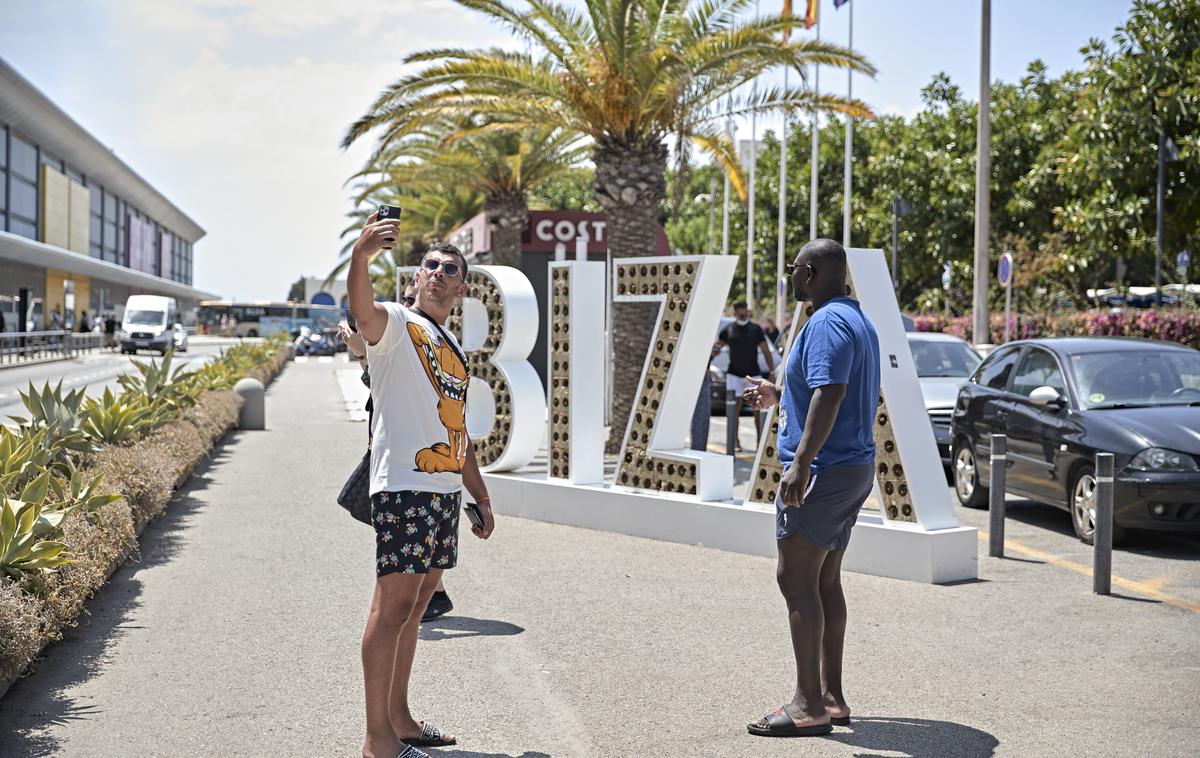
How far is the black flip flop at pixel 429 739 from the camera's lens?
469cm

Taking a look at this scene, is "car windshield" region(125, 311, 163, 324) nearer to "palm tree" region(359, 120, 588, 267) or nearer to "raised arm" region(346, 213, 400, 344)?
"palm tree" region(359, 120, 588, 267)

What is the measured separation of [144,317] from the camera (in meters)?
56.4

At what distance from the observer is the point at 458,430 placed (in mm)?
4488

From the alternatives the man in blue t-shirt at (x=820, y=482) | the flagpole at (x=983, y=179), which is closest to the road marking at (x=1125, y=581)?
the man in blue t-shirt at (x=820, y=482)

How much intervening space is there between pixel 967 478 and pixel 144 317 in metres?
50.5

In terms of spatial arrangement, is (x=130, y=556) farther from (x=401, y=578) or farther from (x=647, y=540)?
(x=401, y=578)

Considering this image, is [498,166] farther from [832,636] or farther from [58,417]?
[832,636]

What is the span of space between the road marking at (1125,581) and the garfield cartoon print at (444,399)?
16.1ft

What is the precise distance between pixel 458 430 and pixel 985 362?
8371mm

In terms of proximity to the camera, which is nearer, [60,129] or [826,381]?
[826,381]

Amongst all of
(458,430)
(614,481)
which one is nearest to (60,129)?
(614,481)

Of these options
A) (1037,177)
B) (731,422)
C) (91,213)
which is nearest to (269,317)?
(91,213)

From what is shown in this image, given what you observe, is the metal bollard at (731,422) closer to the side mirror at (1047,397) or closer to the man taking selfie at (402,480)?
the side mirror at (1047,397)

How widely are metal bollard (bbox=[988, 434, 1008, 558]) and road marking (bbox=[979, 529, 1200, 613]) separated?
0.92 ft
